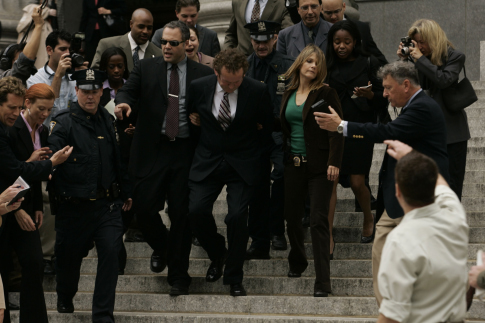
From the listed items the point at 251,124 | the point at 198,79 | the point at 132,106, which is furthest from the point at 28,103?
the point at 251,124

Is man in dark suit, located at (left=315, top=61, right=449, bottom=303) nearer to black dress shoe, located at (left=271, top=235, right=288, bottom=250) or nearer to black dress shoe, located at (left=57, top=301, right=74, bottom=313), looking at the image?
black dress shoe, located at (left=271, top=235, right=288, bottom=250)

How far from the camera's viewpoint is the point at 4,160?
19.9ft

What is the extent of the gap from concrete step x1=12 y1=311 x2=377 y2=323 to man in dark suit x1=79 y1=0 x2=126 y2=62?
15.1ft

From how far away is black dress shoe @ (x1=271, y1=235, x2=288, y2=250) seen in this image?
757 cm

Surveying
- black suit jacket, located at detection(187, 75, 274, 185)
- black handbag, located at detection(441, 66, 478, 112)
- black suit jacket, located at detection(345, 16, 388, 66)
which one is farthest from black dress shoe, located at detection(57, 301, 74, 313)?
black handbag, located at detection(441, 66, 478, 112)

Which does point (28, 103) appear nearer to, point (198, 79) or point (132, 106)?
point (132, 106)

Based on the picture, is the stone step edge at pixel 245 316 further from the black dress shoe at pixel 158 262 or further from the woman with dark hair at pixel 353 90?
the woman with dark hair at pixel 353 90

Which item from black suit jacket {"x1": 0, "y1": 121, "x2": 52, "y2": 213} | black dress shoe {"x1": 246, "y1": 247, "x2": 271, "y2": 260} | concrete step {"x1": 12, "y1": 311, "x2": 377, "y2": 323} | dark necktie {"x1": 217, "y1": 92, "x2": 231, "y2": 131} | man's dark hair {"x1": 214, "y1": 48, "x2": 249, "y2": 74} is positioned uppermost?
man's dark hair {"x1": 214, "y1": 48, "x2": 249, "y2": 74}

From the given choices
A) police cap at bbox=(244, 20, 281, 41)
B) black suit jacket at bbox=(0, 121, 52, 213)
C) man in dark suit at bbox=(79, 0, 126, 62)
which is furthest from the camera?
man in dark suit at bbox=(79, 0, 126, 62)

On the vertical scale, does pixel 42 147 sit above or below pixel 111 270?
above

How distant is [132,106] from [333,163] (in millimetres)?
1866

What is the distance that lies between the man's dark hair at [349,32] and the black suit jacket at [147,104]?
1250 mm

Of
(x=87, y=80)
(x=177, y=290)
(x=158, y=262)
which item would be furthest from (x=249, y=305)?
(x=87, y=80)

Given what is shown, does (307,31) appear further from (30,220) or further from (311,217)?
(30,220)
